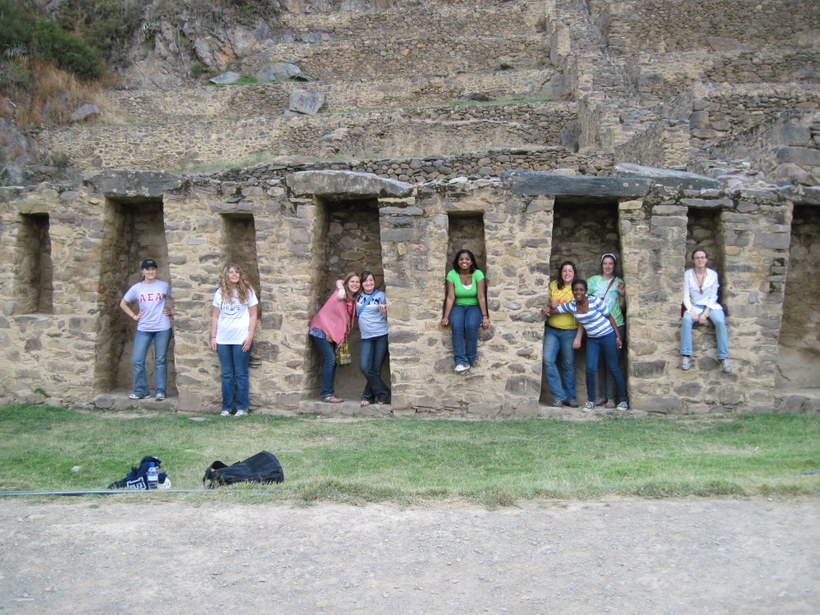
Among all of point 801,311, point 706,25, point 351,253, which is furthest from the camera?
point 706,25

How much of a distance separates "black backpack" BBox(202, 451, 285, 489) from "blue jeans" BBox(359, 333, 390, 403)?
324 cm

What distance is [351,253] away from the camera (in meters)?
9.80

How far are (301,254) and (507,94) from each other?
1696 centimetres

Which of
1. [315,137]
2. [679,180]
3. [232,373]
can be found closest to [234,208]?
[232,373]

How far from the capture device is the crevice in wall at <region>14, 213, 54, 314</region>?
988 cm

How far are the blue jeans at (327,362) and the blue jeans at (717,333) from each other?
14.0 ft

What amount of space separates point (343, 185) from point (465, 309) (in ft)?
7.12

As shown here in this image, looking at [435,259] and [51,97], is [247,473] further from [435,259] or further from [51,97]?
[51,97]

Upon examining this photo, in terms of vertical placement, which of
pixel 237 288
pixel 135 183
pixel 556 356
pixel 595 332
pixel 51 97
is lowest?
pixel 556 356

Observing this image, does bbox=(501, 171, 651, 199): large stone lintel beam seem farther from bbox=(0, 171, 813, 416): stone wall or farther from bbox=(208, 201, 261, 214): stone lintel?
bbox=(208, 201, 261, 214): stone lintel

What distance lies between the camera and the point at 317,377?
9.59m

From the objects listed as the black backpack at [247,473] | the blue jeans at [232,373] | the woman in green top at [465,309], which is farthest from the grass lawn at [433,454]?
the woman in green top at [465,309]

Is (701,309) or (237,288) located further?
(237,288)

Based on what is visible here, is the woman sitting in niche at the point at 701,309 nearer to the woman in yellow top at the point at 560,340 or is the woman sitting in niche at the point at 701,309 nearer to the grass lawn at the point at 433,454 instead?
the grass lawn at the point at 433,454
